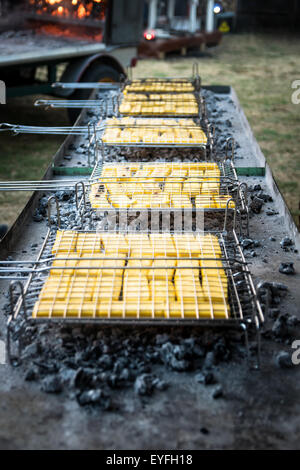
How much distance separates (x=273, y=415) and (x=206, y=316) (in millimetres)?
752

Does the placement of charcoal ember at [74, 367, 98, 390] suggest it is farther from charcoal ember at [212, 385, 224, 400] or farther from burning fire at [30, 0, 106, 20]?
burning fire at [30, 0, 106, 20]

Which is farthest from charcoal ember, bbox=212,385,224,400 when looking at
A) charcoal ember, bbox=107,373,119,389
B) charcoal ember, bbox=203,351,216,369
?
charcoal ember, bbox=107,373,119,389

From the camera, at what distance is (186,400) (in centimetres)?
303

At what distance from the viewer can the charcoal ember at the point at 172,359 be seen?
10.5ft

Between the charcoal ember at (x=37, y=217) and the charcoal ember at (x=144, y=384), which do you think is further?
the charcoal ember at (x=37, y=217)

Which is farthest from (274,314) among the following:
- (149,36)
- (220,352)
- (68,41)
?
(149,36)

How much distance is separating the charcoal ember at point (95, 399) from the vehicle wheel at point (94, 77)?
27.6 ft

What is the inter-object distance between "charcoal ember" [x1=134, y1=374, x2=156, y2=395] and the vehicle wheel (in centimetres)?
832

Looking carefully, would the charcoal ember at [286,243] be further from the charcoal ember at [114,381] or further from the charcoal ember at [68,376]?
the charcoal ember at [68,376]

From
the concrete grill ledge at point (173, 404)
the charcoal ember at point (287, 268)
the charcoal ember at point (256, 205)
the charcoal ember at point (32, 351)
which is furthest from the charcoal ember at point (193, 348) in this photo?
the charcoal ember at point (256, 205)

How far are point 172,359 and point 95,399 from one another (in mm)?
→ 587

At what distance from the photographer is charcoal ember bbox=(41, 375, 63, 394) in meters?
3.06
